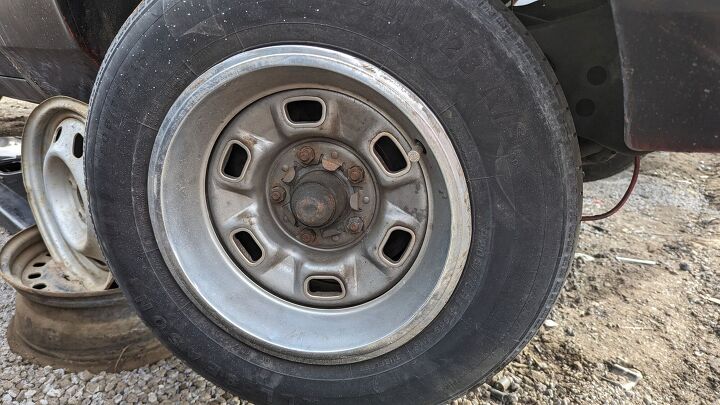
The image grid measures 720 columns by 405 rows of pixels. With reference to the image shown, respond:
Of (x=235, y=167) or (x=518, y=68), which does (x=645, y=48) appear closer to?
(x=518, y=68)

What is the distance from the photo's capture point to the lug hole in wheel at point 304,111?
Answer: 1.59m

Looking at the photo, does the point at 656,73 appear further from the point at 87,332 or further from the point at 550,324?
the point at 87,332

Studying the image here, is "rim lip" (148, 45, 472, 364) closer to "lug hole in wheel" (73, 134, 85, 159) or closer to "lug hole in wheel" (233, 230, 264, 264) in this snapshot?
"lug hole in wheel" (233, 230, 264, 264)

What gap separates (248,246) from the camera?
176 cm

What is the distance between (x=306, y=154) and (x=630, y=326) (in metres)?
1.73

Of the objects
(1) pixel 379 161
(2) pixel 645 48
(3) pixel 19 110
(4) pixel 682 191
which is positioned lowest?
(3) pixel 19 110

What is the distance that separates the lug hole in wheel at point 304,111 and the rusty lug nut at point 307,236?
1.13ft

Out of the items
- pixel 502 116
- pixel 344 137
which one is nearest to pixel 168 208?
pixel 344 137

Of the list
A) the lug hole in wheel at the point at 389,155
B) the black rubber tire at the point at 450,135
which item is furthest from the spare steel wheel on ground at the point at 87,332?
the lug hole in wheel at the point at 389,155

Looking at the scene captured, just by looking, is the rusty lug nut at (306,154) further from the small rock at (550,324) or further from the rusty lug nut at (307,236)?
the small rock at (550,324)

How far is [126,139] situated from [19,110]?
5746 mm

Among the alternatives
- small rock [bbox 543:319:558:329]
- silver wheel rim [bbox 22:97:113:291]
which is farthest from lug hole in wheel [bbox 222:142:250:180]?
small rock [bbox 543:319:558:329]

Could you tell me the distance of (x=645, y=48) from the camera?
3.82 feet

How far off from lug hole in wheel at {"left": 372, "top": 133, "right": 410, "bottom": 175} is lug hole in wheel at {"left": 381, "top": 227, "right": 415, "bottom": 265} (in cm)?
19
